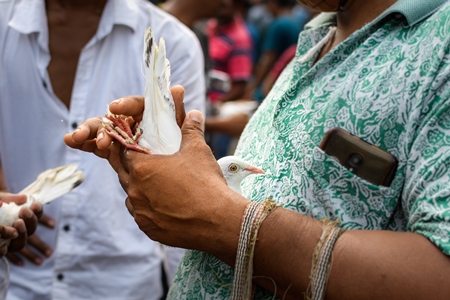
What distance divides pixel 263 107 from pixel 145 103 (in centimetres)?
44

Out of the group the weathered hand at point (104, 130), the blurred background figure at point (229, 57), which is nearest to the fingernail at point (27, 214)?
the weathered hand at point (104, 130)

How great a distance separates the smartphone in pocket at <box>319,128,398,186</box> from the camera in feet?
4.13

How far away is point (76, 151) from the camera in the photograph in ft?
7.86

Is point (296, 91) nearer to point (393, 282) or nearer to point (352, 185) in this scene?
point (352, 185)

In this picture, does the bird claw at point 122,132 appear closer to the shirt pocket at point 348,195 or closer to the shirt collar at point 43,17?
the shirt pocket at point 348,195

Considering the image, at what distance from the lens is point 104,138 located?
1.38 meters

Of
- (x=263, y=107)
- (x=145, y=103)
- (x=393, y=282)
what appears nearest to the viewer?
(x=393, y=282)

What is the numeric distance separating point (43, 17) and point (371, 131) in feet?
5.43

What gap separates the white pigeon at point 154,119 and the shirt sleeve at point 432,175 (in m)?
0.53

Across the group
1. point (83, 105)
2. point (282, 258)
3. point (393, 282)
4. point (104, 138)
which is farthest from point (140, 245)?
point (393, 282)

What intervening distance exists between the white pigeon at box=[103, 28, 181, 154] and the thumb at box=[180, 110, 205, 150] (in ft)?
0.10

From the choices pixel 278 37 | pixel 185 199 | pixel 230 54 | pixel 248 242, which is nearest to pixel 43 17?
pixel 185 199

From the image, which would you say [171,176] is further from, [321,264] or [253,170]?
[321,264]

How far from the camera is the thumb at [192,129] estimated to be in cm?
136
